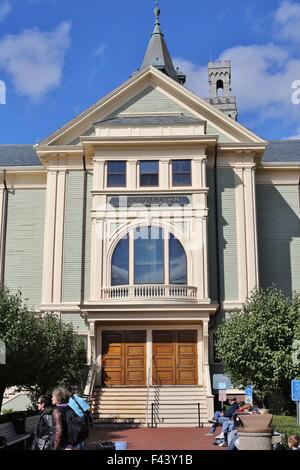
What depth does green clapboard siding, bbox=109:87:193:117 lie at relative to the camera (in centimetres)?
3173

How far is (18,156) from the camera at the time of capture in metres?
35.6

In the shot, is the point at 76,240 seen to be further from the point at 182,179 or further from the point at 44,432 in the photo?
the point at 44,432

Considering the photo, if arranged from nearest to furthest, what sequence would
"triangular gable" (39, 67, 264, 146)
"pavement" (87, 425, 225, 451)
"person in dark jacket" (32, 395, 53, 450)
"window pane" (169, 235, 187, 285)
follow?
1. "person in dark jacket" (32, 395, 53, 450)
2. "pavement" (87, 425, 225, 451)
3. "window pane" (169, 235, 187, 285)
4. "triangular gable" (39, 67, 264, 146)

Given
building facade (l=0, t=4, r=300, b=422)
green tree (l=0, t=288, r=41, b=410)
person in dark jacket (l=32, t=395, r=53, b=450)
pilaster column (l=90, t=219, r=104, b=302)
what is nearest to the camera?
person in dark jacket (l=32, t=395, r=53, b=450)

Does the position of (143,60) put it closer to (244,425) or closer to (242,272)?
(242,272)

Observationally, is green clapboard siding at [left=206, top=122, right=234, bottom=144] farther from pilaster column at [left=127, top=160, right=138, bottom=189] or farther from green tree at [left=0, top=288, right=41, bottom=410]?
green tree at [left=0, top=288, right=41, bottom=410]

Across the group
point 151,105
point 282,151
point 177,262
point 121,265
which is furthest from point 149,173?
point 282,151

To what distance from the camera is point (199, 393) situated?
26266 millimetres

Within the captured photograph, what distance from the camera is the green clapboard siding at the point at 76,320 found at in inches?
1155

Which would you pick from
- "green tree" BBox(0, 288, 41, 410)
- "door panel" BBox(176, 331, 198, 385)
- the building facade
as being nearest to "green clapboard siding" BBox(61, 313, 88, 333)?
the building facade

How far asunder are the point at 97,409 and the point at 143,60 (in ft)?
81.3

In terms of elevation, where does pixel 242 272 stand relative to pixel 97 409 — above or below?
above
